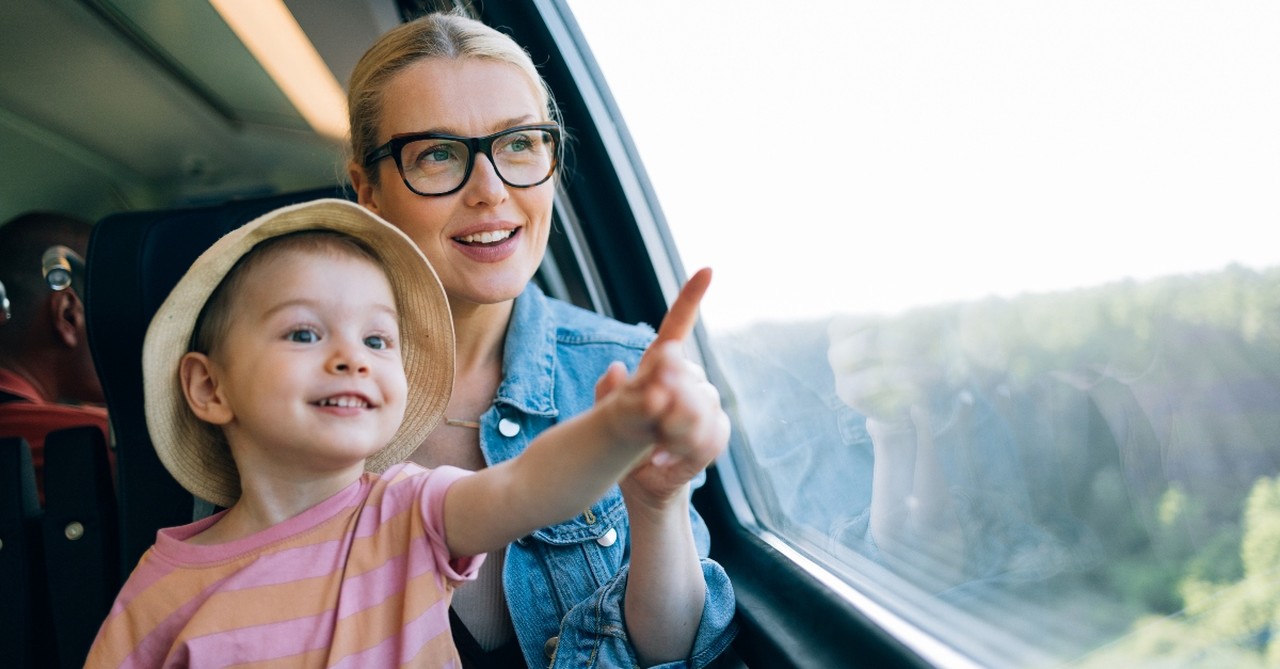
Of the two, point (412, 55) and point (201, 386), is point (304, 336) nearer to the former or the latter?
point (201, 386)

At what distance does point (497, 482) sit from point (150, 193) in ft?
5.16

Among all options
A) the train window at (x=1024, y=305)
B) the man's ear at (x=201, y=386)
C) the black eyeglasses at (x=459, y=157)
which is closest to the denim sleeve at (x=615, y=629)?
the train window at (x=1024, y=305)

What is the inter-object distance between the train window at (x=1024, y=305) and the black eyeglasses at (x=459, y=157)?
0.33 meters

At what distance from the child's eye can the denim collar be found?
1.36 ft

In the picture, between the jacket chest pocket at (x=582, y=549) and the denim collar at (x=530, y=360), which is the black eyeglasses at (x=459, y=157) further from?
the jacket chest pocket at (x=582, y=549)

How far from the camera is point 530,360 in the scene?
1412mm

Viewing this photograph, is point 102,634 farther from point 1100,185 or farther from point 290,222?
point 1100,185

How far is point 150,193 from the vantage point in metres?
1.99

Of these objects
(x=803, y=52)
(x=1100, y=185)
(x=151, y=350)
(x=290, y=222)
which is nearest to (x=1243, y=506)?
(x=1100, y=185)

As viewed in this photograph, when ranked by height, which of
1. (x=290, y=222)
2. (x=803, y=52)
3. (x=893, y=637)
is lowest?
(x=893, y=637)

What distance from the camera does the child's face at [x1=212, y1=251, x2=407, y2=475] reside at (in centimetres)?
95

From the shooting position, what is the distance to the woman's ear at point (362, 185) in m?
1.46

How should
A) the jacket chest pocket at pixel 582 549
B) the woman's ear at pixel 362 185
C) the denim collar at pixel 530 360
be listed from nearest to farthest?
1. the jacket chest pocket at pixel 582 549
2. the denim collar at pixel 530 360
3. the woman's ear at pixel 362 185

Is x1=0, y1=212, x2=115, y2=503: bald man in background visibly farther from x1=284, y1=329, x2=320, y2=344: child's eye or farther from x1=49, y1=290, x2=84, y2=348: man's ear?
x1=284, y1=329, x2=320, y2=344: child's eye
